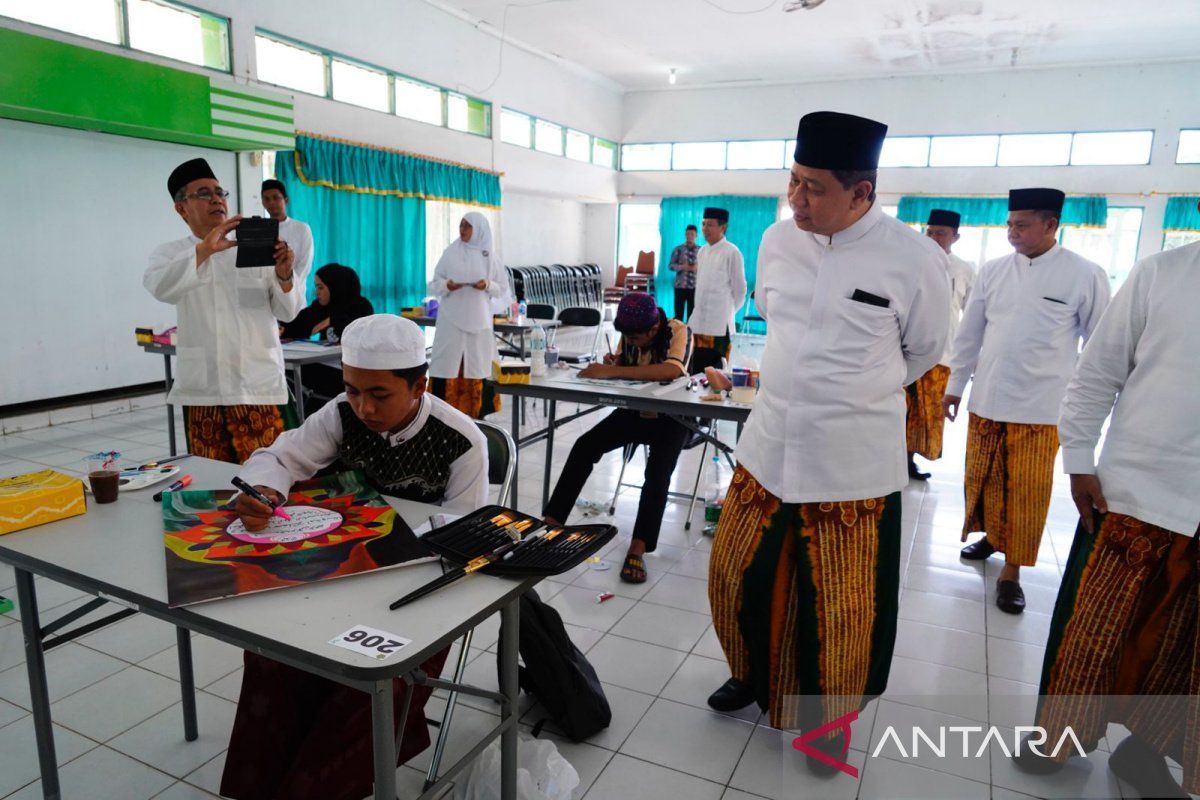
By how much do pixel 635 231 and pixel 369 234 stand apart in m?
6.67

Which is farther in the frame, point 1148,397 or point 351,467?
point 351,467

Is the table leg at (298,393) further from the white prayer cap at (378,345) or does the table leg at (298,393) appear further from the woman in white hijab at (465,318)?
the white prayer cap at (378,345)

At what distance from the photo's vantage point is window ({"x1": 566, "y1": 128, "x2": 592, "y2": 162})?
11.5 meters

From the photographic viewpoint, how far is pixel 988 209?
1055 centimetres

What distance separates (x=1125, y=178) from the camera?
32.8 ft

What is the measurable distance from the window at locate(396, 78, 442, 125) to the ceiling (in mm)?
930

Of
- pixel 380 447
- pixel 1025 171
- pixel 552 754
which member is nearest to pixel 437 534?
pixel 380 447

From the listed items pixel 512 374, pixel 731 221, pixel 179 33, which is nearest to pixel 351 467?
pixel 512 374

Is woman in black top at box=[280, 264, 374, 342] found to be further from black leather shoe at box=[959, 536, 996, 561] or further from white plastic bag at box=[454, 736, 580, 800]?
black leather shoe at box=[959, 536, 996, 561]

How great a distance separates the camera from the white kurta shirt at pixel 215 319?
2.52 meters

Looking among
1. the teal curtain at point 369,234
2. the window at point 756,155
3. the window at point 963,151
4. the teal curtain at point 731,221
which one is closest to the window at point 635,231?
the teal curtain at point 731,221

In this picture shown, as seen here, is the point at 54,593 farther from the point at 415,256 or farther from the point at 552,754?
the point at 415,256

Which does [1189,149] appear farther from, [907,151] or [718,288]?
[718,288]

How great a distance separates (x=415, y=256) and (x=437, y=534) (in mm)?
7499
